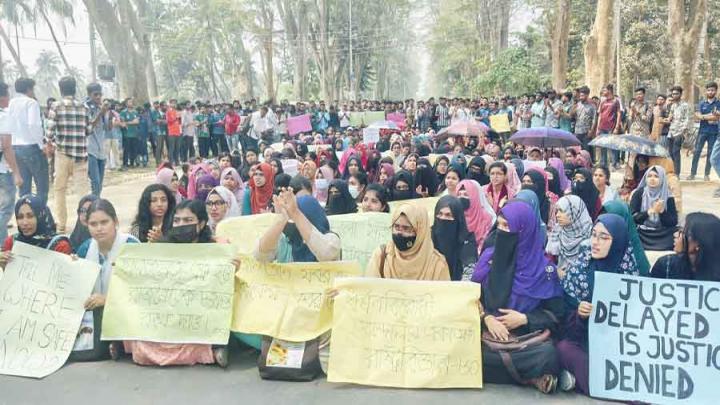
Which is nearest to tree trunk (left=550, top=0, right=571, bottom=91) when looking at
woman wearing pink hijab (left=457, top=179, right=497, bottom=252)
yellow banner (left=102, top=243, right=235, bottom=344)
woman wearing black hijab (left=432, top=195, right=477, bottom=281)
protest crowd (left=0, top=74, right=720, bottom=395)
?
protest crowd (left=0, top=74, right=720, bottom=395)

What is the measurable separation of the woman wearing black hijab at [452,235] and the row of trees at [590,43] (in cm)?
1076

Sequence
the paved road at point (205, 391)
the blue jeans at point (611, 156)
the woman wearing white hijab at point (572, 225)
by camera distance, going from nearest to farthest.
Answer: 1. the paved road at point (205, 391)
2. the woman wearing white hijab at point (572, 225)
3. the blue jeans at point (611, 156)

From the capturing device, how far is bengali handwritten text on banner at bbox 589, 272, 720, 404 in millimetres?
3201

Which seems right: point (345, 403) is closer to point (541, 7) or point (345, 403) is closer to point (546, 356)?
point (546, 356)

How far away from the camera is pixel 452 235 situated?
4.34 meters

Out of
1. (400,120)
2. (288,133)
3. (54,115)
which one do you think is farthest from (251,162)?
(400,120)

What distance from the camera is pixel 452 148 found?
35.5ft

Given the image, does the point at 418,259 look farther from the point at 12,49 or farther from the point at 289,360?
the point at 12,49

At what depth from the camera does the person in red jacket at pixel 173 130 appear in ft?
51.6

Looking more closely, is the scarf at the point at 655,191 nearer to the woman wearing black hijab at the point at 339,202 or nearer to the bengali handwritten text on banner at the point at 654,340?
the woman wearing black hijab at the point at 339,202

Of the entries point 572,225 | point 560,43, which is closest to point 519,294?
point 572,225

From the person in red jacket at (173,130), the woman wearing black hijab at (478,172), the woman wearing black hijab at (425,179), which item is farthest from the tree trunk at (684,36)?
the person in red jacket at (173,130)

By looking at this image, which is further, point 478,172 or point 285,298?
point 478,172

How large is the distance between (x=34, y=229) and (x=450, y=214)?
9.22ft
